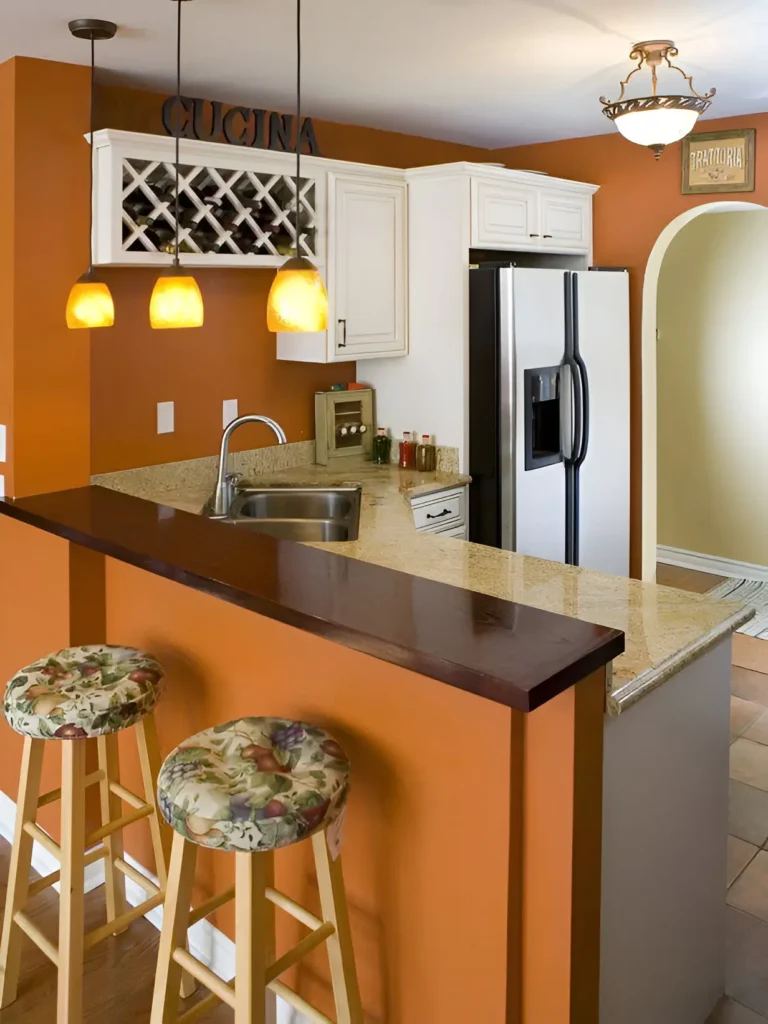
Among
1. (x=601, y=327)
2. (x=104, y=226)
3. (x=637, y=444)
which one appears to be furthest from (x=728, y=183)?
(x=104, y=226)

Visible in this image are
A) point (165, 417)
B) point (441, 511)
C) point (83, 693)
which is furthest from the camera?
point (441, 511)

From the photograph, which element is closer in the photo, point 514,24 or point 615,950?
point 615,950

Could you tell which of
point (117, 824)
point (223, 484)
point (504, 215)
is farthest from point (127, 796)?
point (504, 215)

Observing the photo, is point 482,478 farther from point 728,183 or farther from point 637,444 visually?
point 728,183

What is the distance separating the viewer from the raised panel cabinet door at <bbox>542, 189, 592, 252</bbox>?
4320 millimetres

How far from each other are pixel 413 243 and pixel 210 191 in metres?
1.04

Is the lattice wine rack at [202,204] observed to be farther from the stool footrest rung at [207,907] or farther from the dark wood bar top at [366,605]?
the stool footrest rung at [207,907]

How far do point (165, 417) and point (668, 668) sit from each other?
2411 millimetres

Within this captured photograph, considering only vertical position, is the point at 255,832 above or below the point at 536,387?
below

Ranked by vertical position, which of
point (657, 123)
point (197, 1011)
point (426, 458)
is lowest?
point (197, 1011)

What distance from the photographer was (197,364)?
12.4ft

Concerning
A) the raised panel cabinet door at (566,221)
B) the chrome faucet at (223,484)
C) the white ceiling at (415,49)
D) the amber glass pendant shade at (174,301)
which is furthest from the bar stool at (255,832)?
the raised panel cabinet door at (566,221)

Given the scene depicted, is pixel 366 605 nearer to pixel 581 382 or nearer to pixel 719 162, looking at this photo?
pixel 581 382

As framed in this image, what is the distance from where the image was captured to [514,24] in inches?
106
